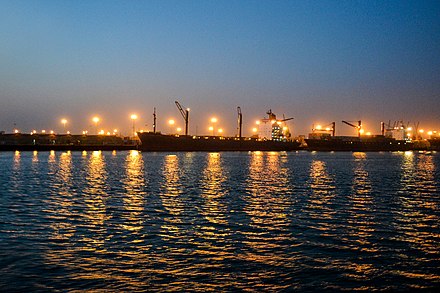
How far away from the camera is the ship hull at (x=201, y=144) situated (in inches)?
5819

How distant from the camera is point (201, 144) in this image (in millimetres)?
162875

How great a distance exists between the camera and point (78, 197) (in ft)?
97.3

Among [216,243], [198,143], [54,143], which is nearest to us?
[216,243]

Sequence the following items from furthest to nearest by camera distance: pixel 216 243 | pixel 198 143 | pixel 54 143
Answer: pixel 54 143, pixel 198 143, pixel 216 243

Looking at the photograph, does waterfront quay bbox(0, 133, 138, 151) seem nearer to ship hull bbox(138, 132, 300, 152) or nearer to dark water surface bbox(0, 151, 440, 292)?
ship hull bbox(138, 132, 300, 152)

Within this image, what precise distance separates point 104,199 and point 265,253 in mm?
16544

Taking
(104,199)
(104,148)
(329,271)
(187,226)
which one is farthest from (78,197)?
(104,148)

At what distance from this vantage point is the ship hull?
14780cm

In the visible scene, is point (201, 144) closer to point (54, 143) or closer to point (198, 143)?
point (198, 143)

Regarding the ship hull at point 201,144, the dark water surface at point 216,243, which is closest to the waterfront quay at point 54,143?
the ship hull at point 201,144

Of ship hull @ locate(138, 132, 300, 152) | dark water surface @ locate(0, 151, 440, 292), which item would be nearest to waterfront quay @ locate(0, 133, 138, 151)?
ship hull @ locate(138, 132, 300, 152)

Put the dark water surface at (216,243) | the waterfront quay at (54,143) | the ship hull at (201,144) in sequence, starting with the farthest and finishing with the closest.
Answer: the ship hull at (201,144), the waterfront quay at (54,143), the dark water surface at (216,243)

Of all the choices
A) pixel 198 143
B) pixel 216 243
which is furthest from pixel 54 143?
pixel 216 243

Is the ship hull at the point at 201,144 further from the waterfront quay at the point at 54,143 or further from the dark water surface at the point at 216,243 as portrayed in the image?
the dark water surface at the point at 216,243
